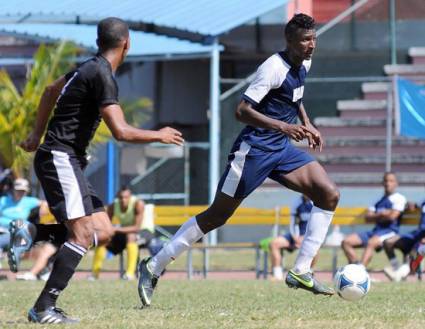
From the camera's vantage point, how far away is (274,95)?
9375 millimetres

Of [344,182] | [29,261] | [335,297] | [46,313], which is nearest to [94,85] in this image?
[46,313]

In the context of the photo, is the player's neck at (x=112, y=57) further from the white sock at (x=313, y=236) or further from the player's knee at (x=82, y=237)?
the white sock at (x=313, y=236)

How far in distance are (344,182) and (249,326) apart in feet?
48.8

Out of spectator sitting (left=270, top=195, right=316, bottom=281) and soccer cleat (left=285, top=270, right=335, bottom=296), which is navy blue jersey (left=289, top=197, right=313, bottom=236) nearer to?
spectator sitting (left=270, top=195, right=316, bottom=281)

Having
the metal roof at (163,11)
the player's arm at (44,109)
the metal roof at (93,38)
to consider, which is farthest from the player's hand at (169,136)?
the metal roof at (93,38)

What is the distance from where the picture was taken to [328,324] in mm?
8055

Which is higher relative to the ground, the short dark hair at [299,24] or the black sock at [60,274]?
the short dark hair at [299,24]

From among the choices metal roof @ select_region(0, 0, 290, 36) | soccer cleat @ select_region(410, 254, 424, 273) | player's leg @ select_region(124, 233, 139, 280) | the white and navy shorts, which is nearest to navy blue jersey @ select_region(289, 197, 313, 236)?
player's leg @ select_region(124, 233, 139, 280)

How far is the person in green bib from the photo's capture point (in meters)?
16.8

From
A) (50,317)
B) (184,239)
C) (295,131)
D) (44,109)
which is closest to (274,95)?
(295,131)

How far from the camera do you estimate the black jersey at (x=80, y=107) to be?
8102 mm

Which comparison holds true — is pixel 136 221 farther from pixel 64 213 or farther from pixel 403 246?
A: pixel 64 213

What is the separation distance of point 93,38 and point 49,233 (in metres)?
11.1

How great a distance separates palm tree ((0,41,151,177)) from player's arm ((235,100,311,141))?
11.6m
